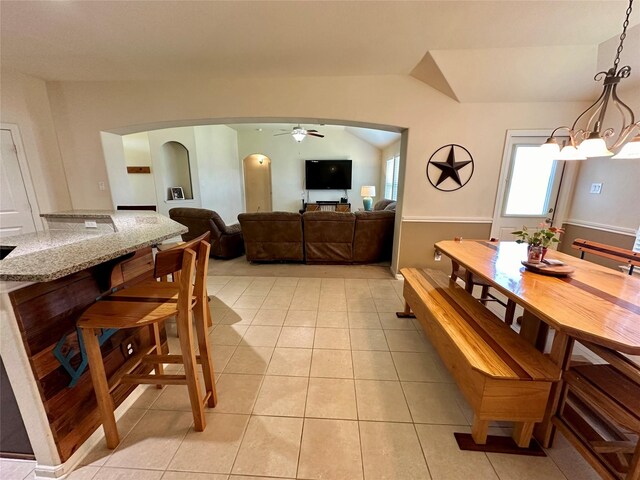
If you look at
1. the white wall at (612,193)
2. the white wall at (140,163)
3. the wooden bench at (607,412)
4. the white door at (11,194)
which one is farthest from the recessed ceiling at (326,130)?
the wooden bench at (607,412)

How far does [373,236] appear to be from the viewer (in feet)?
13.1

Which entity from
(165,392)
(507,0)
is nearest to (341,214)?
(507,0)

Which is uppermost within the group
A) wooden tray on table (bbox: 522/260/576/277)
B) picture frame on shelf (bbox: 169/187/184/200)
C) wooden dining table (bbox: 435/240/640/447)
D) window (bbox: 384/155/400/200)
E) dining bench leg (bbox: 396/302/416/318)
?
window (bbox: 384/155/400/200)

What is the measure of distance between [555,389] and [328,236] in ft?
10.00

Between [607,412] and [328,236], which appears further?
[328,236]

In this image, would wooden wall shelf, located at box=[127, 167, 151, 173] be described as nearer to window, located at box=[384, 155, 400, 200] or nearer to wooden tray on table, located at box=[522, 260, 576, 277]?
window, located at box=[384, 155, 400, 200]

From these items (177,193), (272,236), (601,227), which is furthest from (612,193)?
(177,193)

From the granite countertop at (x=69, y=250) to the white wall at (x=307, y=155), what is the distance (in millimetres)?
6287

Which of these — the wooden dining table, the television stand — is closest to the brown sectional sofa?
the wooden dining table

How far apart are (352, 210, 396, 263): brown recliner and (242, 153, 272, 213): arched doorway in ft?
16.4

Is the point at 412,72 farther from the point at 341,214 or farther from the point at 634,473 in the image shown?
the point at 634,473

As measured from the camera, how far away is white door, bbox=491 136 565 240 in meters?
3.23

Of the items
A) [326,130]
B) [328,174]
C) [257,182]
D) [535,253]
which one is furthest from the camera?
[257,182]

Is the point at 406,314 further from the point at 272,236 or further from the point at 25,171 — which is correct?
the point at 25,171
